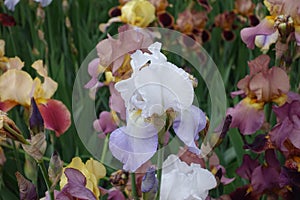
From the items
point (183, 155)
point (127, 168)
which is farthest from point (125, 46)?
point (127, 168)

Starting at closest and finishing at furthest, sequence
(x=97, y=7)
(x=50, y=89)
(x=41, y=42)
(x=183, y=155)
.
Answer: (x=183, y=155)
(x=50, y=89)
(x=41, y=42)
(x=97, y=7)

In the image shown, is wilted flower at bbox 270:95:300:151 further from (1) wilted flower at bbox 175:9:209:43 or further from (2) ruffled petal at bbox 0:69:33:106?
(1) wilted flower at bbox 175:9:209:43

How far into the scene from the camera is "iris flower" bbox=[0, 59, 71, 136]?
48.9 inches

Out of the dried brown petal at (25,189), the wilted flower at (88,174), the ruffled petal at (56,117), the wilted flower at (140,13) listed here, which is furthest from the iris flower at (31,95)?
the wilted flower at (140,13)

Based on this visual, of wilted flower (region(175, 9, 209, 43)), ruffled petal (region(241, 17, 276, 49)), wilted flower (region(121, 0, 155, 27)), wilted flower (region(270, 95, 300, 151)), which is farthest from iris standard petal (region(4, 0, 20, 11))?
wilted flower (region(270, 95, 300, 151))

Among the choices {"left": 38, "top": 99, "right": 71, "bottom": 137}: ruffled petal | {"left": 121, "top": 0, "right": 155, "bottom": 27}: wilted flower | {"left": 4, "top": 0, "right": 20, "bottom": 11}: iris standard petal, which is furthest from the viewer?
{"left": 4, "top": 0, "right": 20, "bottom": 11}: iris standard petal

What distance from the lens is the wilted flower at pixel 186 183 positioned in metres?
0.82

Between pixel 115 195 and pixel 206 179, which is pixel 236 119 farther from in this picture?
pixel 206 179

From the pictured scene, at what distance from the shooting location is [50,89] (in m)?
1.29

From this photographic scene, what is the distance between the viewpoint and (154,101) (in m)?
0.77

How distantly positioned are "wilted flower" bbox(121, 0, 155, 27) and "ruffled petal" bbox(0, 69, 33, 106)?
0.73 m

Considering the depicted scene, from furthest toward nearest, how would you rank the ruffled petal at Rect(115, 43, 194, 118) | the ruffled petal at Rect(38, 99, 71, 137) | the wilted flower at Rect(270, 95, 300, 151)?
the ruffled petal at Rect(38, 99, 71, 137) < the wilted flower at Rect(270, 95, 300, 151) < the ruffled petal at Rect(115, 43, 194, 118)

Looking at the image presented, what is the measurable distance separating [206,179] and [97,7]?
6.32 feet

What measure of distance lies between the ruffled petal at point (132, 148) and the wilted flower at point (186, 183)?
0.07 metres
